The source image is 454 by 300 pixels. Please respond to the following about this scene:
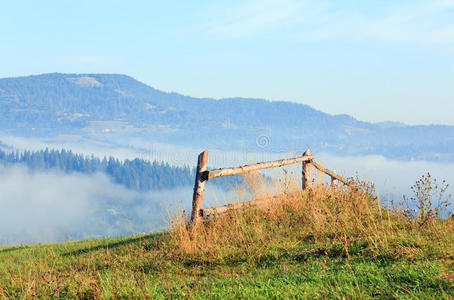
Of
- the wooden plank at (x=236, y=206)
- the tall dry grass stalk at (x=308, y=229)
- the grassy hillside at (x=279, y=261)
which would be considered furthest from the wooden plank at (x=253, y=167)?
the grassy hillside at (x=279, y=261)

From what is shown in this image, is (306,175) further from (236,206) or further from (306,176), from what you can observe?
(236,206)

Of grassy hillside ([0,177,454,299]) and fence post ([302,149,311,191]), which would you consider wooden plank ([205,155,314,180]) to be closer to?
fence post ([302,149,311,191])

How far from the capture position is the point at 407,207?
10.5 m

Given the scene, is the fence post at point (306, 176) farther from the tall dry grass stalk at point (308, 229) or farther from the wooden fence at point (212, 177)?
the tall dry grass stalk at point (308, 229)

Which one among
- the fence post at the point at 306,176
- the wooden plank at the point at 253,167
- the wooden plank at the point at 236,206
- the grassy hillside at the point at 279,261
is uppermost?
the wooden plank at the point at 253,167

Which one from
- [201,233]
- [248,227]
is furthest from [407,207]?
[201,233]

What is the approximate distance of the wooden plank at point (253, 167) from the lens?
10.3m

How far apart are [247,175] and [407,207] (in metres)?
3.92

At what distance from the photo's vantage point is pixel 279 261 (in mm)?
7914

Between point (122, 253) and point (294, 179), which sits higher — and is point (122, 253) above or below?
below

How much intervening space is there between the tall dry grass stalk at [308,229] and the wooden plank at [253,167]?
0.30 metres

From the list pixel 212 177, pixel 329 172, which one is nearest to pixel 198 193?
pixel 212 177

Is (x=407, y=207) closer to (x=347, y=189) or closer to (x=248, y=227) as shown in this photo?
(x=347, y=189)

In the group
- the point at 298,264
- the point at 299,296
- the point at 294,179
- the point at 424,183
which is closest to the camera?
the point at 299,296
